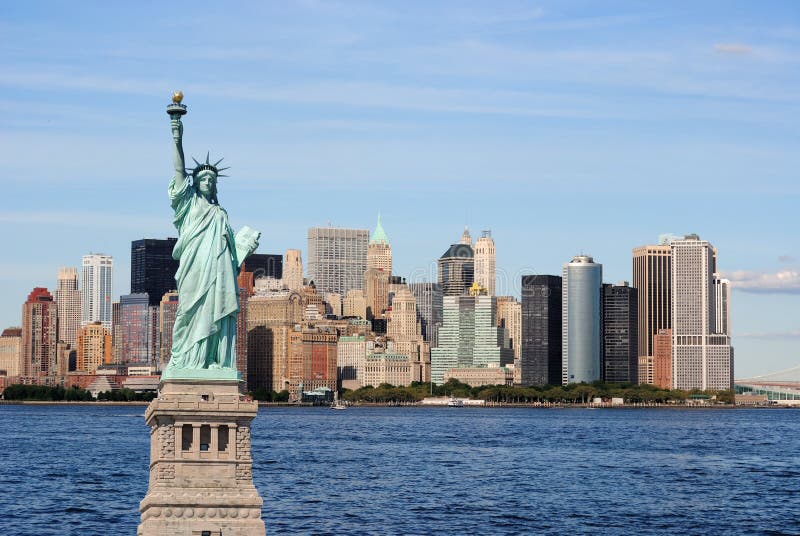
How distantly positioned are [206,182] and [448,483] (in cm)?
5002

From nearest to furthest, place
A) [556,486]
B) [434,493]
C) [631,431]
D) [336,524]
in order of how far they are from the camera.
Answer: [336,524] < [434,493] < [556,486] < [631,431]

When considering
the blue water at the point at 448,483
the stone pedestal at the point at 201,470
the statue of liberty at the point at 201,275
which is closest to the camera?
the stone pedestal at the point at 201,470

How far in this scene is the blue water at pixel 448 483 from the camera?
191 ft

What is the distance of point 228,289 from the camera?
99.9ft

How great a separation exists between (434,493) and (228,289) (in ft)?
142

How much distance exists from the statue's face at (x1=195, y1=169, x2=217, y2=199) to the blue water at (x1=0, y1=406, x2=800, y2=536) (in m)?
20.7

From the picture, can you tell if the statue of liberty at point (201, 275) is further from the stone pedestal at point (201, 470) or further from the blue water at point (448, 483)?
the blue water at point (448, 483)

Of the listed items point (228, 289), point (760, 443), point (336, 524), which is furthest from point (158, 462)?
→ point (760, 443)

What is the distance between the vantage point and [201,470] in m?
29.2

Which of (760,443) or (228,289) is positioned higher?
(228,289)

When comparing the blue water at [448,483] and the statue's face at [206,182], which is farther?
the blue water at [448,483]

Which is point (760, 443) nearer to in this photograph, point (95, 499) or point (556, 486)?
point (556, 486)

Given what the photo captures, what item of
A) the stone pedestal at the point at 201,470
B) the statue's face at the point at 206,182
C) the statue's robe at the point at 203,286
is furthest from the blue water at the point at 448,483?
the statue's face at the point at 206,182

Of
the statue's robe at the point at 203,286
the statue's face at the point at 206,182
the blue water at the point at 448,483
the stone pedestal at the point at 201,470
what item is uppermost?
the statue's face at the point at 206,182
